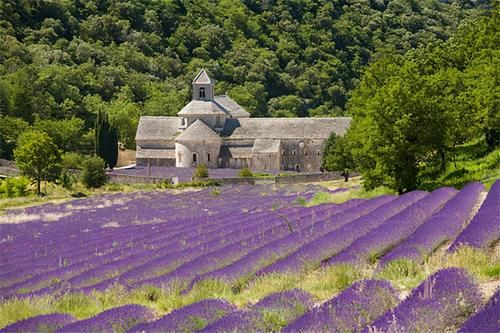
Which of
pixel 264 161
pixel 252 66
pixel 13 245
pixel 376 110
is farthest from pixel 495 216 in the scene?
pixel 252 66

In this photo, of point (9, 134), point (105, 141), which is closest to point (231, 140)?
point (105, 141)

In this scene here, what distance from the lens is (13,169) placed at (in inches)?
2675

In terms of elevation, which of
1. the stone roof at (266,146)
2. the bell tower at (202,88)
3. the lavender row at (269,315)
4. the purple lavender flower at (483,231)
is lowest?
the lavender row at (269,315)

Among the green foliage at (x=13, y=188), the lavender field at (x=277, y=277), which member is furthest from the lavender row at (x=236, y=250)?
the green foliage at (x=13, y=188)

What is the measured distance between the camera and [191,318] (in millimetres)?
7703

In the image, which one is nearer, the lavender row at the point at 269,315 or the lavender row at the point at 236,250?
the lavender row at the point at 269,315

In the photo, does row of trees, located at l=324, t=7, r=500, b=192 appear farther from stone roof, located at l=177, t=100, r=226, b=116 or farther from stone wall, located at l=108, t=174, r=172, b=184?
stone roof, located at l=177, t=100, r=226, b=116

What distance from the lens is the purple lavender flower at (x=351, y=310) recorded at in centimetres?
664

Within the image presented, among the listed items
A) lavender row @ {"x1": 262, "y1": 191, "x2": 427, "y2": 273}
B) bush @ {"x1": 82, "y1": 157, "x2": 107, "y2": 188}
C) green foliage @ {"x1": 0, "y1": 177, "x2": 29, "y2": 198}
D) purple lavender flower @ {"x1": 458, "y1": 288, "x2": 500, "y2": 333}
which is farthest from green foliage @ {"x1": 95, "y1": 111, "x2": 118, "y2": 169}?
purple lavender flower @ {"x1": 458, "y1": 288, "x2": 500, "y2": 333}

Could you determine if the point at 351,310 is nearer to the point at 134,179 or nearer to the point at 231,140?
the point at 134,179

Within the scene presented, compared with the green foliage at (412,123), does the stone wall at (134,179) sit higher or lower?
lower

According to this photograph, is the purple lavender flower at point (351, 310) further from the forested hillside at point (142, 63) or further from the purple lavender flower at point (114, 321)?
the forested hillside at point (142, 63)

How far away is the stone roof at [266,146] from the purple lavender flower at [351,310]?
77.2 m

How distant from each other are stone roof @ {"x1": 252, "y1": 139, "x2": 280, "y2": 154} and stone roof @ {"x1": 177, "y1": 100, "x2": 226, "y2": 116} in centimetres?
851
